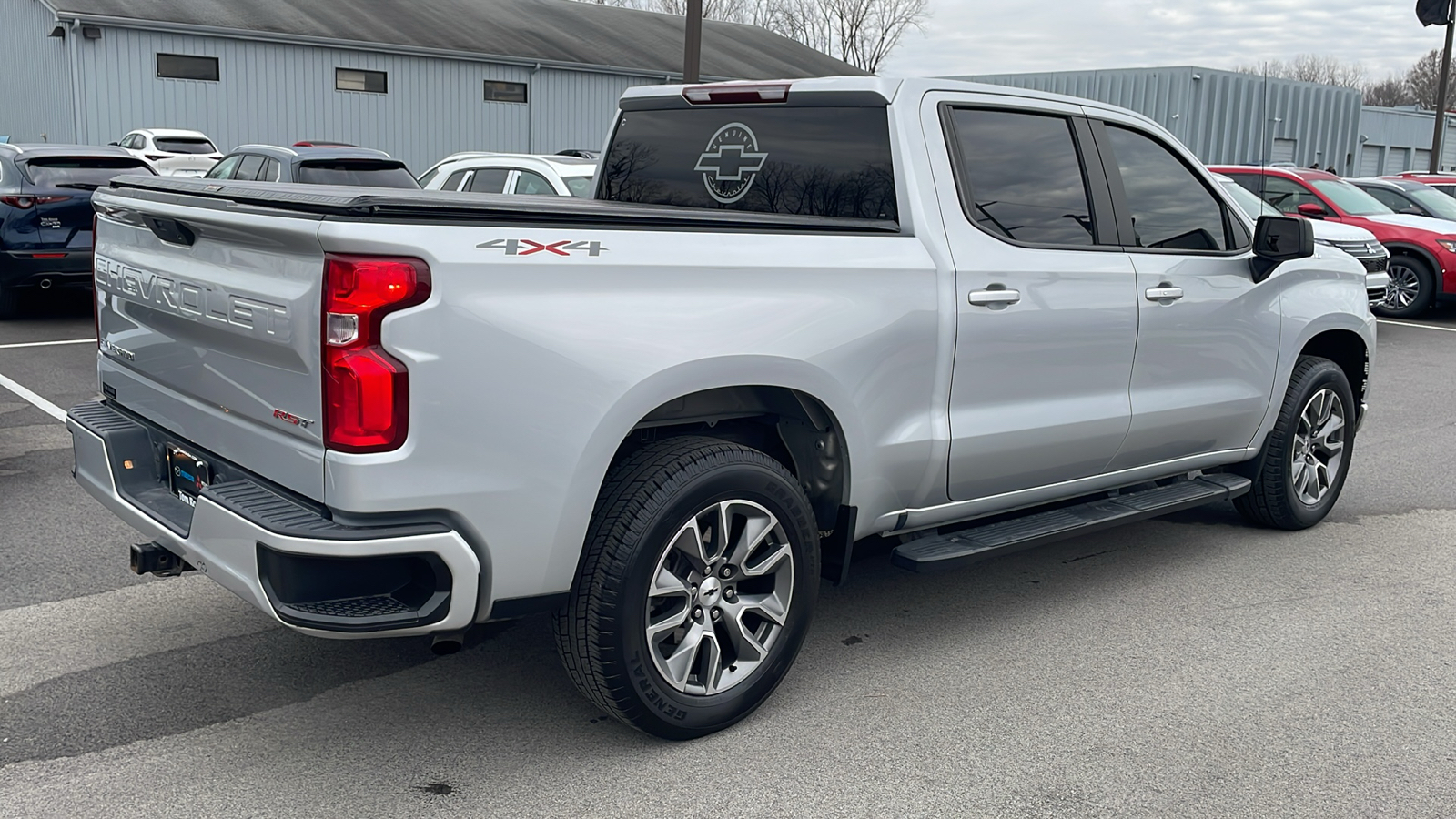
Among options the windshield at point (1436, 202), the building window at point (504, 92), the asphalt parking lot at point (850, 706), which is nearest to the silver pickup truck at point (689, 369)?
the asphalt parking lot at point (850, 706)

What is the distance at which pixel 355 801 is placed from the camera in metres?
3.22

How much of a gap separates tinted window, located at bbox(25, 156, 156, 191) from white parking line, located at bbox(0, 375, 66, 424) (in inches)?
125

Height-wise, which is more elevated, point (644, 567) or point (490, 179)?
point (490, 179)

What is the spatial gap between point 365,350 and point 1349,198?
50.8 feet

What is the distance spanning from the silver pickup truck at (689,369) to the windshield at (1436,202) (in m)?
12.6

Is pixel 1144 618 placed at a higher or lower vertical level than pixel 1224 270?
lower

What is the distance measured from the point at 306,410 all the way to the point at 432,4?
3022 cm

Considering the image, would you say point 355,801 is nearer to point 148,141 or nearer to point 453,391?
point 453,391

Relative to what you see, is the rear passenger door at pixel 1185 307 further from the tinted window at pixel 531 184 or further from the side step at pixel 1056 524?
the tinted window at pixel 531 184

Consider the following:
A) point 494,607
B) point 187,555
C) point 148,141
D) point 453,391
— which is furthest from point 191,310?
point 148,141

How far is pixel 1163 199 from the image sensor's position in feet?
16.5

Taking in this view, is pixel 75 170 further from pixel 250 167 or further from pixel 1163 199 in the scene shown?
pixel 1163 199

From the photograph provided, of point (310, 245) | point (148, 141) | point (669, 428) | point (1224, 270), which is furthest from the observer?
point (148, 141)

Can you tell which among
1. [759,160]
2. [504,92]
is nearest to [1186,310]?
[759,160]
